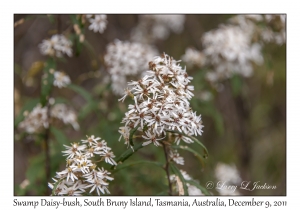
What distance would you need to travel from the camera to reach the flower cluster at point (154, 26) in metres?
6.68

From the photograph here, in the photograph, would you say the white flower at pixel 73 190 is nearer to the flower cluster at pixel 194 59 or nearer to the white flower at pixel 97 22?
the white flower at pixel 97 22

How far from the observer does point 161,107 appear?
269 cm

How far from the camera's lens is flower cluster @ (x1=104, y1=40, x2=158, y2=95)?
185 inches

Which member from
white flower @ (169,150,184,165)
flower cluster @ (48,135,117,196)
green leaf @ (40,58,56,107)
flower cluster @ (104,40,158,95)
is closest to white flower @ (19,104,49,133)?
green leaf @ (40,58,56,107)

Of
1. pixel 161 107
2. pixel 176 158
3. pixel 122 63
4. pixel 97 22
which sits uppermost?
pixel 97 22

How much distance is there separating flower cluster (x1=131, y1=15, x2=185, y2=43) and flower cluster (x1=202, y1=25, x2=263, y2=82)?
1328 mm

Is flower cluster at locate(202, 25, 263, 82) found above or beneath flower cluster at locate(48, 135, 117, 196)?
above

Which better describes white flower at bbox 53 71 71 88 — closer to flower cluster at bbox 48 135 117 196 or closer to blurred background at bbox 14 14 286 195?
blurred background at bbox 14 14 286 195

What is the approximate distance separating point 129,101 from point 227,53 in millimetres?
1591

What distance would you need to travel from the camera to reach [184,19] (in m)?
7.09

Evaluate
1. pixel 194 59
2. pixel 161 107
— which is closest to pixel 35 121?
pixel 161 107

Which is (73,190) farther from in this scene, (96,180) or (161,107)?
(161,107)

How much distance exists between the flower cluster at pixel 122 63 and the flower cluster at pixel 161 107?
1712mm
